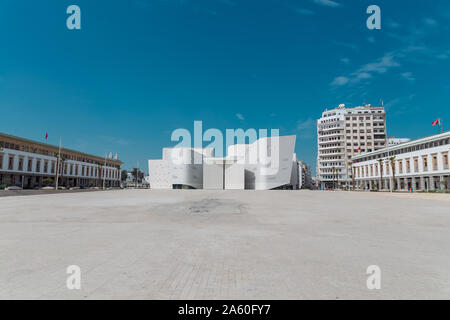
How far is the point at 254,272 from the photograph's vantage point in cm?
453

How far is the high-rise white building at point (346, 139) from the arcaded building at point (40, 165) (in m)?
98.8

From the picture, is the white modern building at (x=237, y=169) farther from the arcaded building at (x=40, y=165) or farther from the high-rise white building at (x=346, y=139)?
the arcaded building at (x=40, y=165)

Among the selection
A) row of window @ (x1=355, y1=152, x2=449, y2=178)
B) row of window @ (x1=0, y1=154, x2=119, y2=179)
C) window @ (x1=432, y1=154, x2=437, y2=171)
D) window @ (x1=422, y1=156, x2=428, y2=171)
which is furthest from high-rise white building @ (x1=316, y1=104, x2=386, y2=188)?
A: row of window @ (x1=0, y1=154, x2=119, y2=179)

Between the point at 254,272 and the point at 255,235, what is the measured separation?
3.50m

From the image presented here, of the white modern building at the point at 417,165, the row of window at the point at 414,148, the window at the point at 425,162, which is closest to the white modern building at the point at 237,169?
the row of window at the point at 414,148

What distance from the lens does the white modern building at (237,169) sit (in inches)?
3590

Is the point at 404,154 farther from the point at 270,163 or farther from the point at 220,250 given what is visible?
the point at 220,250

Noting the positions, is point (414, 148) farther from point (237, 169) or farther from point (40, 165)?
point (40, 165)

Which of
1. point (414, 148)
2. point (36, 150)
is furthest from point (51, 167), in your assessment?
point (414, 148)

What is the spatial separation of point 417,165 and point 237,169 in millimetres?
53789

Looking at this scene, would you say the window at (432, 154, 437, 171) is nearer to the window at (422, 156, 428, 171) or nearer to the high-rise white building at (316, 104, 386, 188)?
the window at (422, 156, 428, 171)

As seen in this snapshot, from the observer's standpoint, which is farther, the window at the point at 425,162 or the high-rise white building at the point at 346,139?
the high-rise white building at the point at 346,139

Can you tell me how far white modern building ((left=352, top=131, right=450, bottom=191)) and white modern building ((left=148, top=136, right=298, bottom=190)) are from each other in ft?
93.3

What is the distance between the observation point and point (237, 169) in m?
94.1
